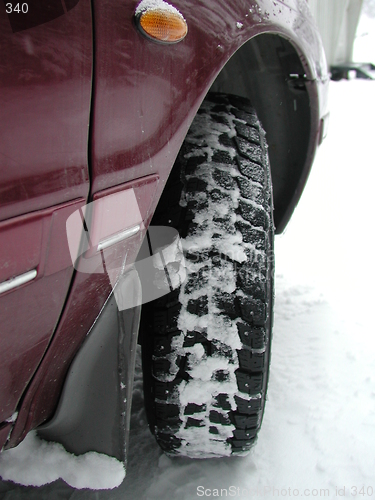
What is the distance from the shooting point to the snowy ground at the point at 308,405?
127 centimetres

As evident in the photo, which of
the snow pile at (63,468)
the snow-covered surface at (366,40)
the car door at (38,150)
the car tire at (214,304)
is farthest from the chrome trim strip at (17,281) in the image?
the snow-covered surface at (366,40)

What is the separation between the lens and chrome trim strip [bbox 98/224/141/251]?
775 mm

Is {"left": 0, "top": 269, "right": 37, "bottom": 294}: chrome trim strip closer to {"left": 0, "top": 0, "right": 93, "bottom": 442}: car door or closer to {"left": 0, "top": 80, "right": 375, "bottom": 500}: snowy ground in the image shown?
{"left": 0, "top": 0, "right": 93, "bottom": 442}: car door

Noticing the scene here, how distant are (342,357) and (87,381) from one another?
4.02 feet

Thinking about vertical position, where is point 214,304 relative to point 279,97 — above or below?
below

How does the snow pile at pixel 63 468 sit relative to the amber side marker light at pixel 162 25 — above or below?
below

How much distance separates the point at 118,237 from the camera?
0.81 meters

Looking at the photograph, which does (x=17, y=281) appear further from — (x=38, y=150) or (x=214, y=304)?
(x=214, y=304)

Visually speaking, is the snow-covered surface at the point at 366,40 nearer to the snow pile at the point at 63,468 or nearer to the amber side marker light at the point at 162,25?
the amber side marker light at the point at 162,25

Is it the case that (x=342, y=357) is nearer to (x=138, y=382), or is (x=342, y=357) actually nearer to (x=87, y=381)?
(x=138, y=382)

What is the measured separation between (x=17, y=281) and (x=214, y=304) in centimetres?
55

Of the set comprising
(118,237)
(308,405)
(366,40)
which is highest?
(366,40)

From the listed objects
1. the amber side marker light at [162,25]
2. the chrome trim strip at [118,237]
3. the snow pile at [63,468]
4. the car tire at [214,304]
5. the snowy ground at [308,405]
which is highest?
the amber side marker light at [162,25]

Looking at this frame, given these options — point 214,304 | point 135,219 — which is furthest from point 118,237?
point 214,304
